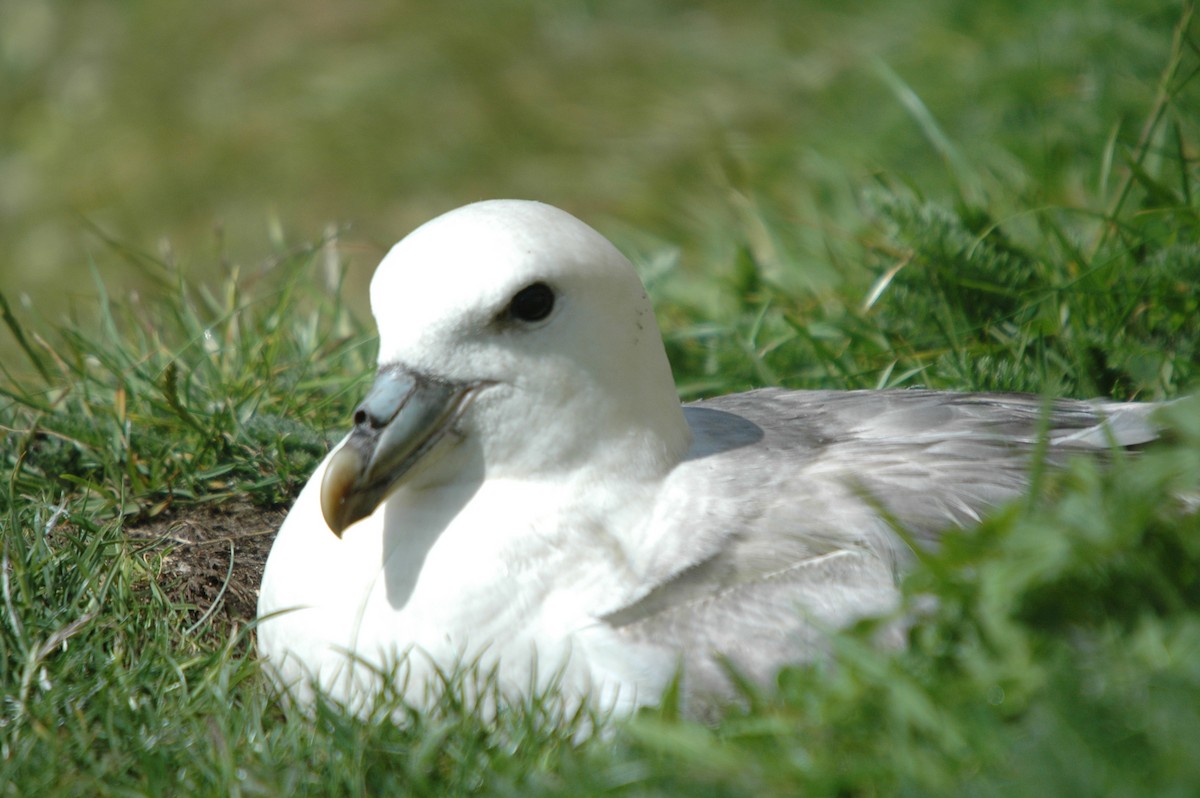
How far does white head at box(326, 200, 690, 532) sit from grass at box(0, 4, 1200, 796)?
56 cm

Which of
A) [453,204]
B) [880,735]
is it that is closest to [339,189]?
[453,204]

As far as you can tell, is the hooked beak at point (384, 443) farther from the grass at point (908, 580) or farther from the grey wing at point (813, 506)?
the grey wing at point (813, 506)

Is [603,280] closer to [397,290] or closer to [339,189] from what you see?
[397,290]

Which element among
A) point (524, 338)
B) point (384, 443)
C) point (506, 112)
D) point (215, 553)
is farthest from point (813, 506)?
point (506, 112)

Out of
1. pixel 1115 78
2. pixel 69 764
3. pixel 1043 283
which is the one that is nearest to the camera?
pixel 69 764

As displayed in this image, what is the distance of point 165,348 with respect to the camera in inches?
152

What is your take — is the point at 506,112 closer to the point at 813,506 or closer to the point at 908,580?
the point at 813,506

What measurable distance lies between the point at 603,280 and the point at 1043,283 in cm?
175

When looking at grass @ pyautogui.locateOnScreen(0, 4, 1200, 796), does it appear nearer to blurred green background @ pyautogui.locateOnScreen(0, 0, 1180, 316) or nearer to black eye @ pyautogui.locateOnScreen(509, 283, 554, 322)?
blurred green background @ pyautogui.locateOnScreen(0, 0, 1180, 316)

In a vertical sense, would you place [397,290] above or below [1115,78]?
above

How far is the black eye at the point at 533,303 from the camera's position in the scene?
2.54 m

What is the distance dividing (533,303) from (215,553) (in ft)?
3.69

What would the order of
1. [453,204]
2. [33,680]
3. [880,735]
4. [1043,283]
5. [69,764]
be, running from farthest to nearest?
[453,204] < [1043,283] < [33,680] < [69,764] < [880,735]

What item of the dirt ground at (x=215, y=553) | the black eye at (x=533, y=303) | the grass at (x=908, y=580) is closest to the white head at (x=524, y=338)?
the black eye at (x=533, y=303)
